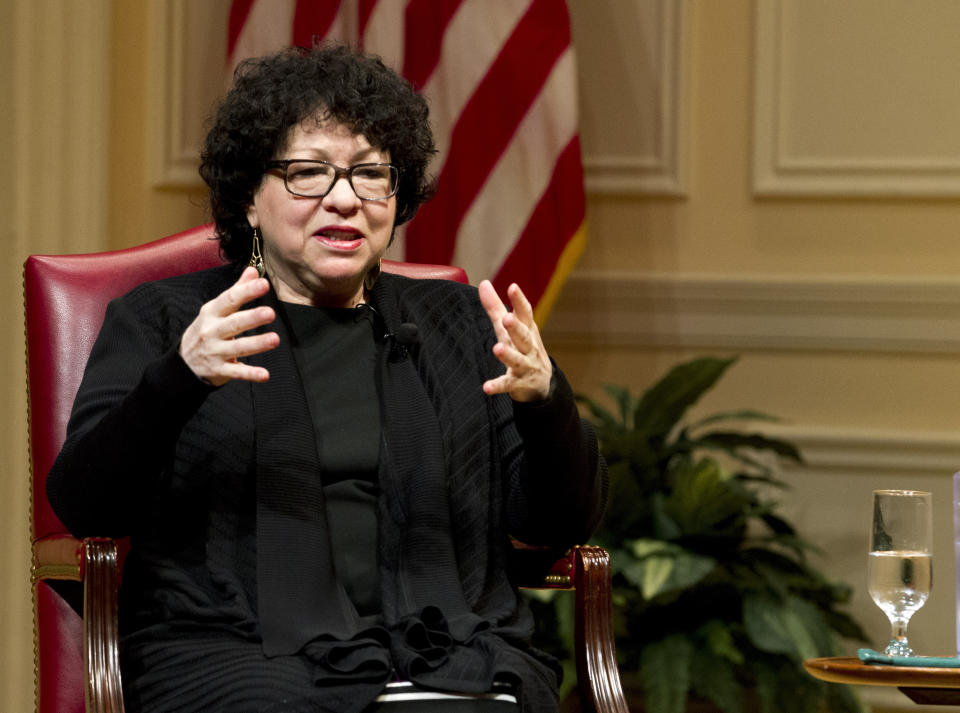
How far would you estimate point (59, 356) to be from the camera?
2.10 m

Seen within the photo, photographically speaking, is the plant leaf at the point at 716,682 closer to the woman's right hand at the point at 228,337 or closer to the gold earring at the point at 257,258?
the gold earring at the point at 257,258

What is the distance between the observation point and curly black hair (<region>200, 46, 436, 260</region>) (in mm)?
1955

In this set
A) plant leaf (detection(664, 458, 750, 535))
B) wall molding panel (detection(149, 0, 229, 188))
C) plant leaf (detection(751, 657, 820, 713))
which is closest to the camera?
plant leaf (detection(751, 657, 820, 713))

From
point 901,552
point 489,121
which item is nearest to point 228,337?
point 901,552

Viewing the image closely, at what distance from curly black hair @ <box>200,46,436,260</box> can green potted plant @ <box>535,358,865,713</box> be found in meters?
1.32

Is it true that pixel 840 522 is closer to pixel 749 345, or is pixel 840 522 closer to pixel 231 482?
pixel 749 345

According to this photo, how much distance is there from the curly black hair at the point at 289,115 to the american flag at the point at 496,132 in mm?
1232

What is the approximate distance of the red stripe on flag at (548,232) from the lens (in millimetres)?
3357

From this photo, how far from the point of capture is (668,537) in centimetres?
312

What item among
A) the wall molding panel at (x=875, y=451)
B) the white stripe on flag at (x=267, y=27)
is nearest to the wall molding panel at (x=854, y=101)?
the wall molding panel at (x=875, y=451)

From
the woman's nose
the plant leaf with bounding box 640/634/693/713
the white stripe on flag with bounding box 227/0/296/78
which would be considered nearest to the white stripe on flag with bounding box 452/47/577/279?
the white stripe on flag with bounding box 227/0/296/78

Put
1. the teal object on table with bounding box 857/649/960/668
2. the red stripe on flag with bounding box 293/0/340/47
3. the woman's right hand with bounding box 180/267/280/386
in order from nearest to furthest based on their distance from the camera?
the woman's right hand with bounding box 180/267/280/386
the teal object on table with bounding box 857/649/960/668
the red stripe on flag with bounding box 293/0/340/47

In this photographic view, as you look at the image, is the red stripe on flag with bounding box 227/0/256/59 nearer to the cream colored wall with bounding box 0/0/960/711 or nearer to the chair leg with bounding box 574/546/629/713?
the cream colored wall with bounding box 0/0/960/711

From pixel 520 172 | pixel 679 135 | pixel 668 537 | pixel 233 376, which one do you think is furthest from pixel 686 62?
pixel 233 376
